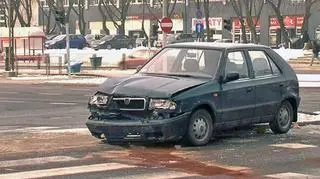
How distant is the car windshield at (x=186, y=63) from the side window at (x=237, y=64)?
21cm

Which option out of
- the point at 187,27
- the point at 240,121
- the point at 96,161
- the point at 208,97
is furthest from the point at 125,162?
the point at 187,27

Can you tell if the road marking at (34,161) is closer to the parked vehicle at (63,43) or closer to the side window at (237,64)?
A: the side window at (237,64)

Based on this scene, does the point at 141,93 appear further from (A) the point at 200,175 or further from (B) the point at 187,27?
(B) the point at 187,27

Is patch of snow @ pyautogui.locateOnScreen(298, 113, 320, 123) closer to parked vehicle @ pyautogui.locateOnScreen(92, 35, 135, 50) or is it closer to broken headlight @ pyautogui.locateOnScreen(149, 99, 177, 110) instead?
broken headlight @ pyautogui.locateOnScreen(149, 99, 177, 110)

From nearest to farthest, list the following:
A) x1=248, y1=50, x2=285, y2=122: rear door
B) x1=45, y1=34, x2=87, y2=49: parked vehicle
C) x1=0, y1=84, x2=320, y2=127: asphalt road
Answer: x1=248, y1=50, x2=285, y2=122: rear door
x1=0, y1=84, x2=320, y2=127: asphalt road
x1=45, y1=34, x2=87, y2=49: parked vehicle

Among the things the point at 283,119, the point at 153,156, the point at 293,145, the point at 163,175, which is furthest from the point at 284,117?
the point at 163,175

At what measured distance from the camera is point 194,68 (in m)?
11.5

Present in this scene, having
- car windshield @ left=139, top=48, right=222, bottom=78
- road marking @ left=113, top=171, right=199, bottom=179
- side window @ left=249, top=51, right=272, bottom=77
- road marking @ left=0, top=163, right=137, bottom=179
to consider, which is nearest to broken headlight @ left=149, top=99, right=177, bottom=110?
car windshield @ left=139, top=48, right=222, bottom=78

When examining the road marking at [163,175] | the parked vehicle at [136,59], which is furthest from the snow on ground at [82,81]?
the road marking at [163,175]

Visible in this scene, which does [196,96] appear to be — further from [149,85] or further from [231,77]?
[231,77]

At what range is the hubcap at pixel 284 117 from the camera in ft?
41.2

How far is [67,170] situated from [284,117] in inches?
196

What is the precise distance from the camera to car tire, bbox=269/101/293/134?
12492 millimetres

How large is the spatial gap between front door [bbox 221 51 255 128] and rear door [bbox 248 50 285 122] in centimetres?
19
